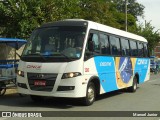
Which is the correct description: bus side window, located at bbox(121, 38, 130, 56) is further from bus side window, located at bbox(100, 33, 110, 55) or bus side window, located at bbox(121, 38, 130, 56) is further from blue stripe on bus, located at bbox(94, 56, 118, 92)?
bus side window, located at bbox(100, 33, 110, 55)

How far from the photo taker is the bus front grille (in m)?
11.4

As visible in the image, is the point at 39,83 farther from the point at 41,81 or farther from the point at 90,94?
the point at 90,94

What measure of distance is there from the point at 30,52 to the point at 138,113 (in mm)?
3858

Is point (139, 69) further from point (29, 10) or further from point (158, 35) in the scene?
point (158, 35)

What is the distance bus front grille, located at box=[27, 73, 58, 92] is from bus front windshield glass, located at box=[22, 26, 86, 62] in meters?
Result: 0.50

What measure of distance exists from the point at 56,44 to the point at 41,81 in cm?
130

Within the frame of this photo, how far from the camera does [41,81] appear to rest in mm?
11531

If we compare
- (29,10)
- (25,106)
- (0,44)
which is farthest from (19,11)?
(25,106)

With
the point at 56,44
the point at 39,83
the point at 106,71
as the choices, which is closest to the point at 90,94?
the point at 106,71

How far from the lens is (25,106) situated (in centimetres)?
1181

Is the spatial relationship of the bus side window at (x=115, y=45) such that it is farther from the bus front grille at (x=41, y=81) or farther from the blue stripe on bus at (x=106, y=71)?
the bus front grille at (x=41, y=81)

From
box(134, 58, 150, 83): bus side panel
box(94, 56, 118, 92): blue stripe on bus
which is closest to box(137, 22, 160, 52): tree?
box(134, 58, 150, 83): bus side panel

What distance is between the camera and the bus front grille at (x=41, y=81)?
449 inches

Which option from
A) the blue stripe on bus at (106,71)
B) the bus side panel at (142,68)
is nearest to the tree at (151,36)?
the bus side panel at (142,68)
